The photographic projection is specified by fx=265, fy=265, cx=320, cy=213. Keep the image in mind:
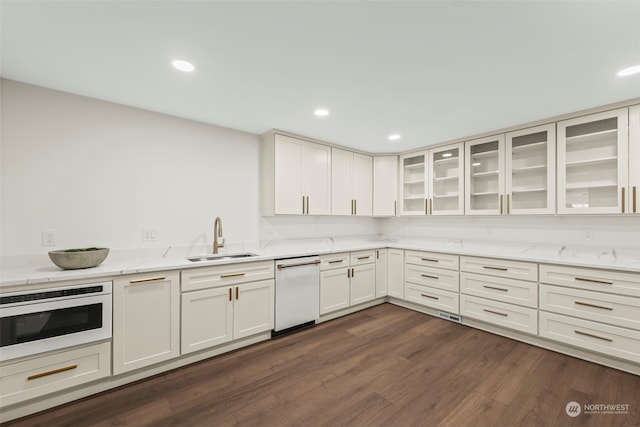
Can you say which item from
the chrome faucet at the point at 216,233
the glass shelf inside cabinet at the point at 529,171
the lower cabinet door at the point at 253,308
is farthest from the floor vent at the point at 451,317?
the chrome faucet at the point at 216,233

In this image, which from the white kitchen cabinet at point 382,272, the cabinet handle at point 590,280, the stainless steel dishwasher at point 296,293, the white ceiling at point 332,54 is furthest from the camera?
the white kitchen cabinet at point 382,272

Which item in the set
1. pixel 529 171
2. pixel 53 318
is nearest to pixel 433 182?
pixel 529 171

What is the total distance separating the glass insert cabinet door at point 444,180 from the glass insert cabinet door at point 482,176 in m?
0.17

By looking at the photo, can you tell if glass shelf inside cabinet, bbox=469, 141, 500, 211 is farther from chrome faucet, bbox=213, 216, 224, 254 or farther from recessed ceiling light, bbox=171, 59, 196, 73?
recessed ceiling light, bbox=171, 59, 196, 73

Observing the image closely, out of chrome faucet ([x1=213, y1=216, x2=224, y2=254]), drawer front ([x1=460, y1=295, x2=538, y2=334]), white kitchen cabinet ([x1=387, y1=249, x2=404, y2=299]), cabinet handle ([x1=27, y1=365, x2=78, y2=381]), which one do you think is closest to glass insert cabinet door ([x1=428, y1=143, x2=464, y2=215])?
white kitchen cabinet ([x1=387, y1=249, x2=404, y2=299])

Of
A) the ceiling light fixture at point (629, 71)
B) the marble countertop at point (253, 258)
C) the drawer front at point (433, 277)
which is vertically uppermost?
the ceiling light fixture at point (629, 71)

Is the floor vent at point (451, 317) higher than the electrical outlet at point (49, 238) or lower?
lower

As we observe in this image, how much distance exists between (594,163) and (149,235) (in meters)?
4.66

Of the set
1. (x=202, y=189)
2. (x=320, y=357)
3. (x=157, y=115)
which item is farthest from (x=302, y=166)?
(x=320, y=357)

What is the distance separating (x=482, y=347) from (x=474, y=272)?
2.68 ft

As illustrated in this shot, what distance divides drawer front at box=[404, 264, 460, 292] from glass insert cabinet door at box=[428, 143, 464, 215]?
34.7 inches

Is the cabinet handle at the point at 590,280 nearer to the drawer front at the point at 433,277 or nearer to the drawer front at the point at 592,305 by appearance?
the drawer front at the point at 592,305

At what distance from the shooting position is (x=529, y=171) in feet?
10.6

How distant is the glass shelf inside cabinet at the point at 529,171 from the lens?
308 cm
